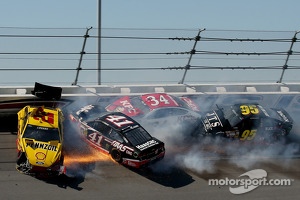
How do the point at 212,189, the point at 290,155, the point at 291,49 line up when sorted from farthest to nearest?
the point at 291,49 → the point at 290,155 → the point at 212,189

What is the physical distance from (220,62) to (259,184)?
5251mm

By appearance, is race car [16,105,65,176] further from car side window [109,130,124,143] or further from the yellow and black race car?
car side window [109,130,124,143]

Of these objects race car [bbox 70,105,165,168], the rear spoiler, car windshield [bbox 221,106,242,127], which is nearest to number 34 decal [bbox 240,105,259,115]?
car windshield [bbox 221,106,242,127]

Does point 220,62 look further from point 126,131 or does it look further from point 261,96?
point 126,131

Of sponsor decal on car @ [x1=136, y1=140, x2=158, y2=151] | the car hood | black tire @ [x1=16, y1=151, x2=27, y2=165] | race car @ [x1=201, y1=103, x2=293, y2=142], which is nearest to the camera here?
the car hood

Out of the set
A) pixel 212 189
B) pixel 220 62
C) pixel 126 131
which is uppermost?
pixel 220 62

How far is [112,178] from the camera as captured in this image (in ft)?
53.8

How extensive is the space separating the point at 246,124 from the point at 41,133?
7170 millimetres

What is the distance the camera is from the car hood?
15727mm

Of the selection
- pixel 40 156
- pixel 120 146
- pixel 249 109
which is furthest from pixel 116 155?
pixel 249 109

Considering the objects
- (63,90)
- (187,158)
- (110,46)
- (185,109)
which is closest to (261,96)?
(185,109)

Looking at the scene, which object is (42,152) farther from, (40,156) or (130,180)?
(130,180)

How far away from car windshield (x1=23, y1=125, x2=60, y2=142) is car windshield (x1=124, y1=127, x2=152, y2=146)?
228 centimetres

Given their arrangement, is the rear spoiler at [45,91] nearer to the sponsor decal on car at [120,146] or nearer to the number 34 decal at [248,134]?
the sponsor decal on car at [120,146]
